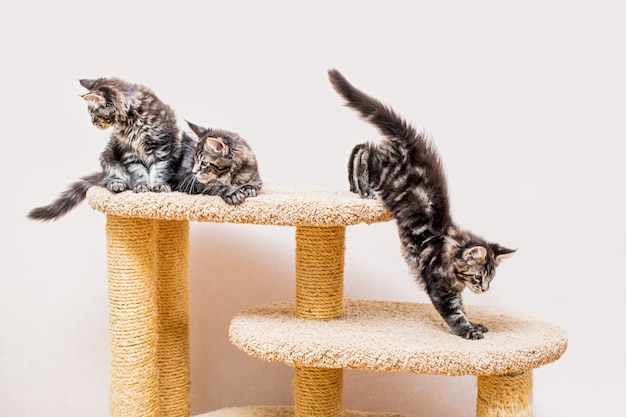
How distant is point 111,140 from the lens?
2168 mm

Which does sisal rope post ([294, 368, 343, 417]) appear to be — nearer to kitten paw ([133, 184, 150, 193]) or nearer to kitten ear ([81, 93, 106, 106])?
kitten paw ([133, 184, 150, 193])

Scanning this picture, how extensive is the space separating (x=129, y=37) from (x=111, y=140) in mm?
658

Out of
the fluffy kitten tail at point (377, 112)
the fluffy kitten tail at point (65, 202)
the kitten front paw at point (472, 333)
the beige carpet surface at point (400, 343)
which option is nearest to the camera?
the beige carpet surface at point (400, 343)

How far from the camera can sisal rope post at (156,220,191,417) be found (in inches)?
95.5

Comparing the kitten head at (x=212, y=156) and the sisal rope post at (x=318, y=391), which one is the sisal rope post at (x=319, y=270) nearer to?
the sisal rope post at (x=318, y=391)

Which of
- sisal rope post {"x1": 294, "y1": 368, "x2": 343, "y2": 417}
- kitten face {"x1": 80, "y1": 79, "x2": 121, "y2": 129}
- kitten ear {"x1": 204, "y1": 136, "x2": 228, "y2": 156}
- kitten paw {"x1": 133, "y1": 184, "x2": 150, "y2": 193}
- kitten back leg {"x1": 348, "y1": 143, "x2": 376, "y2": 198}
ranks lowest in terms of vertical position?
sisal rope post {"x1": 294, "y1": 368, "x2": 343, "y2": 417}

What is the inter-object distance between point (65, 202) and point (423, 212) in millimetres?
1045

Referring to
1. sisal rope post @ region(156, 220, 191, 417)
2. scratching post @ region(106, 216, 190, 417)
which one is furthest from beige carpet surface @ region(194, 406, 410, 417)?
scratching post @ region(106, 216, 190, 417)

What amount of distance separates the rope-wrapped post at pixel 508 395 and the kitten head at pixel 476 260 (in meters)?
0.24

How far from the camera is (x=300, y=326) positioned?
2.11 meters

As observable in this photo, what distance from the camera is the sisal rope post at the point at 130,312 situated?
2.19 m

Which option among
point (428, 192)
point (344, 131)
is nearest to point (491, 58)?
point (344, 131)

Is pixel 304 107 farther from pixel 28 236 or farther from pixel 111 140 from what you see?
pixel 28 236

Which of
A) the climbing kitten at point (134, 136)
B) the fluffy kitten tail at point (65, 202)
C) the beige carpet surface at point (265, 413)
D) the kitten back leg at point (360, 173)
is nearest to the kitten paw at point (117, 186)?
the climbing kitten at point (134, 136)
